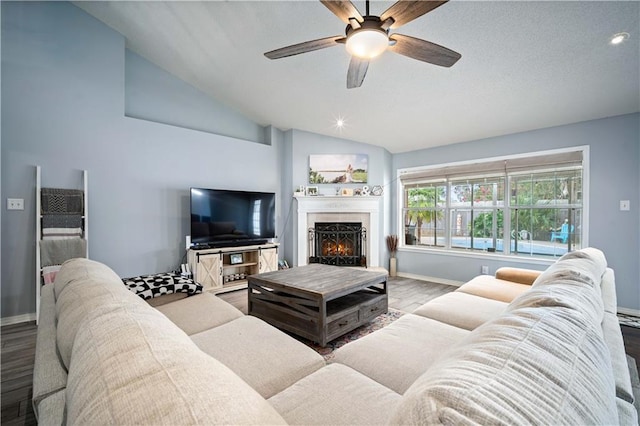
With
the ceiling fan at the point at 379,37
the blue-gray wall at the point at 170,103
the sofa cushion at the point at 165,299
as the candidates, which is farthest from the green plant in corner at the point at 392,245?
the sofa cushion at the point at 165,299

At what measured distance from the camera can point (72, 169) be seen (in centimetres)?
309

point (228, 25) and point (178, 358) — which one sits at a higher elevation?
point (228, 25)

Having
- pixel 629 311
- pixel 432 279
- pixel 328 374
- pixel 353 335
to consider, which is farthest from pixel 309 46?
pixel 629 311

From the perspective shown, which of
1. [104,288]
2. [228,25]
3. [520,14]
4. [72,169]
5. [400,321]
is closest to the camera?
[104,288]

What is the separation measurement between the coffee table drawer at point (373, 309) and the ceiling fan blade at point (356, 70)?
1962 millimetres

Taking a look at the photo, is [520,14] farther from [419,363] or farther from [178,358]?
[178,358]

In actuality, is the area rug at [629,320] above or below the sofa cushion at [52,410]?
below

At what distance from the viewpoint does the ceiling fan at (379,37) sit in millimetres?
1502

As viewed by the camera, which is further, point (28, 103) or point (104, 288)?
point (28, 103)

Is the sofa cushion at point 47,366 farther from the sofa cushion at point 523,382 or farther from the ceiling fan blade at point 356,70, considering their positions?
the ceiling fan blade at point 356,70

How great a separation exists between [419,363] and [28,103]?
4.33 m

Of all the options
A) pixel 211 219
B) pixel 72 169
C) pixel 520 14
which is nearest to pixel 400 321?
pixel 520 14

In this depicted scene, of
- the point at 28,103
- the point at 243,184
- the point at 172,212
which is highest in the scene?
the point at 28,103

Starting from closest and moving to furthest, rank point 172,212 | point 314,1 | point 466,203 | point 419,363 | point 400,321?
point 419,363
point 400,321
point 314,1
point 172,212
point 466,203
